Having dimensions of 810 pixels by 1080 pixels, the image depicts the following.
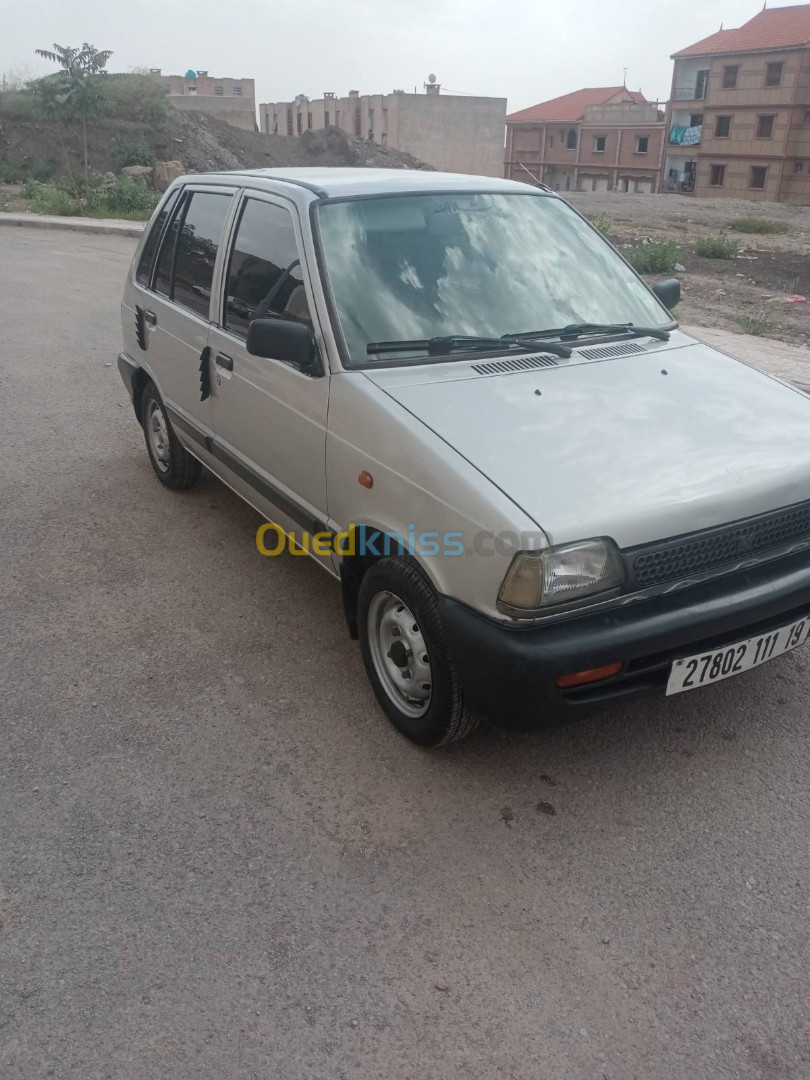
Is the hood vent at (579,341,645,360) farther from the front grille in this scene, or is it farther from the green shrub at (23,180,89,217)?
the green shrub at (23,180,89,217)

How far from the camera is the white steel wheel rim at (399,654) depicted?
121 inches

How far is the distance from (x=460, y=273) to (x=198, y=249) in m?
1.66

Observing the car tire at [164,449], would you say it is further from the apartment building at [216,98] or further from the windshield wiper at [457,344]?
the apartment building at [216,98]

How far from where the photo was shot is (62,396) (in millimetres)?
7664

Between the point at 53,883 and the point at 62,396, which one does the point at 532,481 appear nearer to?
the point at 53,883

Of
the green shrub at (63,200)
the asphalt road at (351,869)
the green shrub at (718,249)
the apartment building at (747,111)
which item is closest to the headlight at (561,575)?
the asphalt road at (351,869)

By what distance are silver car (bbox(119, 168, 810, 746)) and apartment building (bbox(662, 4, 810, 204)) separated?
54920 millimetres

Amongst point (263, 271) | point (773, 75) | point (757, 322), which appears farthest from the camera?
point (773, 75)

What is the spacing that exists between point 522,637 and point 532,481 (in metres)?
0.48

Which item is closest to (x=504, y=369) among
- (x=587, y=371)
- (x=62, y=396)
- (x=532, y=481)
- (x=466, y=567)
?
(x=587, y=371)

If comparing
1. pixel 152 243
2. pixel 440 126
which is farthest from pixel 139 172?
pixel 440 126

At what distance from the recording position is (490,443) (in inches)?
111

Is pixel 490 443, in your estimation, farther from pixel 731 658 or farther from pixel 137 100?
pixel 137 100

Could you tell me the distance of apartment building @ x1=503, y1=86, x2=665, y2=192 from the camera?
66812mm
